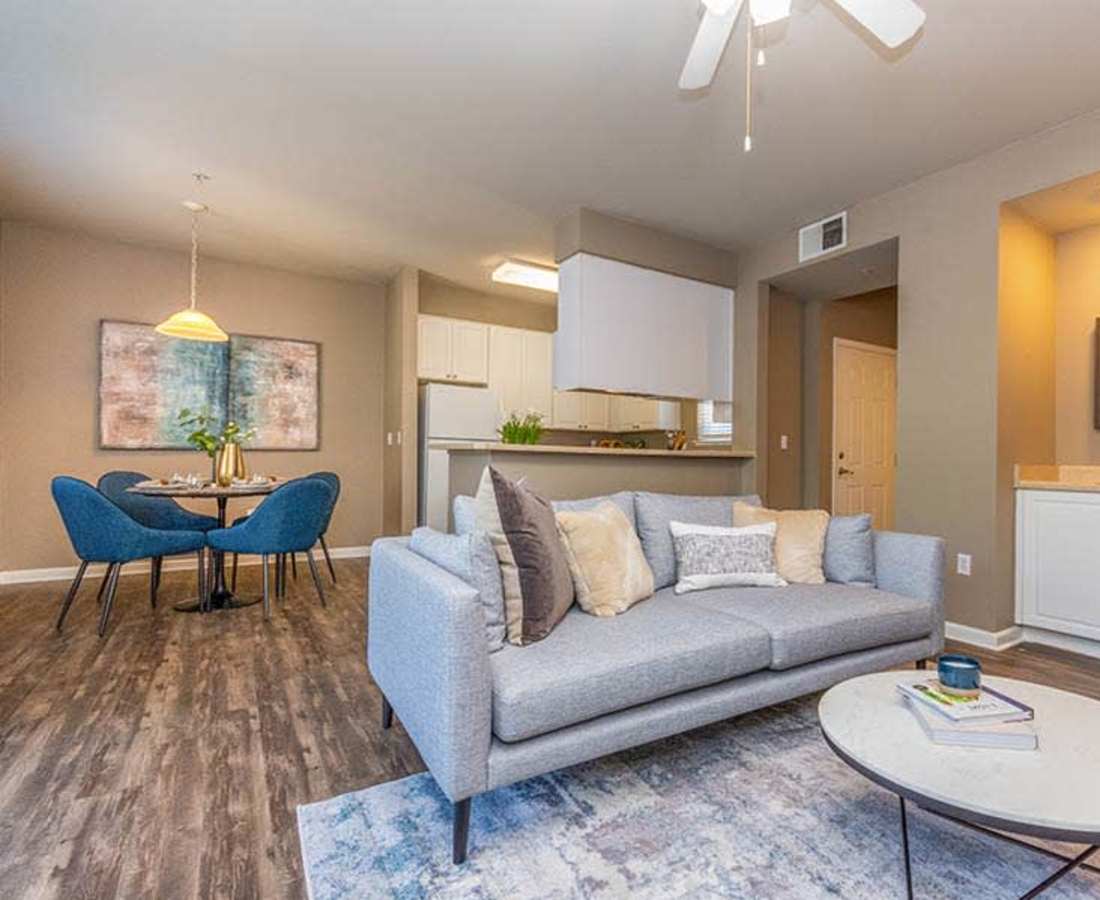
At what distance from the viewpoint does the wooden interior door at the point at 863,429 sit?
507 centimetres

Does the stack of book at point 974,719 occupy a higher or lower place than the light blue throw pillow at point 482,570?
lower

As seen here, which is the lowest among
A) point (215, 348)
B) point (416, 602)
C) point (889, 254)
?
point (416, 602)

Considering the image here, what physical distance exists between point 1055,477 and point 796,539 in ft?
6.81

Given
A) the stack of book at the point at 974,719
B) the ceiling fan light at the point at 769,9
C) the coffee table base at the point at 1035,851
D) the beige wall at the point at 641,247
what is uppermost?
the beige wall at the point at 641,247

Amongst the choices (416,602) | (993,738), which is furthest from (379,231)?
(993,738)

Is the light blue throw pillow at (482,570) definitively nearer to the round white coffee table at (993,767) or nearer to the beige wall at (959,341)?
the round white coffee table at (993,767)

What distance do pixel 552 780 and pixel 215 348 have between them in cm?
474

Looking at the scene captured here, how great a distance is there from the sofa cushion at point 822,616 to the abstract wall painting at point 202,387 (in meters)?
4.30

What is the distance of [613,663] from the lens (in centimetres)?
161

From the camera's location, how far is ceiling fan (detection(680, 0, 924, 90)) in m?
1.68

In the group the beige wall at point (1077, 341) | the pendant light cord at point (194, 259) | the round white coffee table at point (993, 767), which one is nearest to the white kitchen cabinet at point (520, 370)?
the pendant light cord at point (194, 259)

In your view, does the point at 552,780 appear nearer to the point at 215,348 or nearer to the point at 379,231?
the point at 379,231

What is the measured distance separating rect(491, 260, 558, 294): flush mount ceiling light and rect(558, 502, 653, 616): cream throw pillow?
3.36 meters

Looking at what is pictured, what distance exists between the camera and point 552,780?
69.0 inches
